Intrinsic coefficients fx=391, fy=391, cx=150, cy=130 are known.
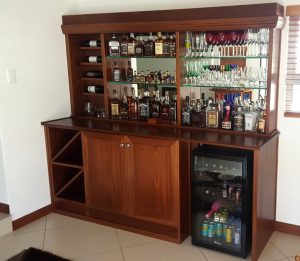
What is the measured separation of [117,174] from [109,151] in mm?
201

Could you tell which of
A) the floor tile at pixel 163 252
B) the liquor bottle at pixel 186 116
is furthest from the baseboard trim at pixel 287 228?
the liquor bottle at pixel 186 116

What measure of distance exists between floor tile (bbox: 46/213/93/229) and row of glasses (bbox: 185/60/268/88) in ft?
5.12

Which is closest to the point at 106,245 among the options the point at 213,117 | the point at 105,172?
the point at 105,172

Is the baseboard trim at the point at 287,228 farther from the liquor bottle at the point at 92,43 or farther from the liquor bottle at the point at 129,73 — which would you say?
the liquor bottle at the point at 92,43

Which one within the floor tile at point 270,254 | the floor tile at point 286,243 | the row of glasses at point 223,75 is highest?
the row of glasses at point 223,75

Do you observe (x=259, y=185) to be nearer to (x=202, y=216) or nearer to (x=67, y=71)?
(x=202, y=216)

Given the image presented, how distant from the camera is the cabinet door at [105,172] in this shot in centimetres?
318

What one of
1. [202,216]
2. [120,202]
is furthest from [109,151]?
[202,216]

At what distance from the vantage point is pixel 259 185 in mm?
2670

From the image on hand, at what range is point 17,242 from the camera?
3145 mm

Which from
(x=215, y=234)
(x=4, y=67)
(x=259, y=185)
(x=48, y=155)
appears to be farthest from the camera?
(x=48, y=155)

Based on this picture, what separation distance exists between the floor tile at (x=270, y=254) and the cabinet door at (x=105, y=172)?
1.13 m

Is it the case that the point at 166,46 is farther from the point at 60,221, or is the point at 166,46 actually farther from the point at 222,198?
the point at 60,221

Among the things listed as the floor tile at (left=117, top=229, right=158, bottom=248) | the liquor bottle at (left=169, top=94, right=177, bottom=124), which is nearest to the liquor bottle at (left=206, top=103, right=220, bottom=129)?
the liquor bottle at (left=169, top=94, right=177, bottom=124)
